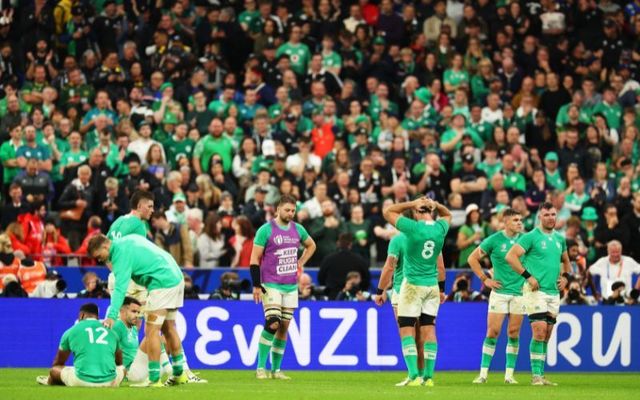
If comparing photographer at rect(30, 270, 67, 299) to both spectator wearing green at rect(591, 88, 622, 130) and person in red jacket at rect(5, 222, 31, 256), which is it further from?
spectator wearing green at rect(591, 88, 622, 130)

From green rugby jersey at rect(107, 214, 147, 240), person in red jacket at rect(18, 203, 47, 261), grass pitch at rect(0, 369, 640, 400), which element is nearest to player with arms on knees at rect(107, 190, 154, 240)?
green rugby jersey at rect(107, 214, 147, 240)

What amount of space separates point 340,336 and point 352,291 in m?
0.83

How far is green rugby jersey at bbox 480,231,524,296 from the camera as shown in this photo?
20.0 meters

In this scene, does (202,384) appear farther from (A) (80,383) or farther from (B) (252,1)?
(B) (252,1)

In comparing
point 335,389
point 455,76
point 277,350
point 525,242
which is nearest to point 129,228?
point 277,350

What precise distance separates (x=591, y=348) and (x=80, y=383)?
9.49 m

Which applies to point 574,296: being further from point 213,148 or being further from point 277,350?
point 213,148

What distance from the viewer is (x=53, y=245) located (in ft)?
84.1

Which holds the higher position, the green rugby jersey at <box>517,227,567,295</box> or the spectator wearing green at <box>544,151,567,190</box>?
the spectator wearing green at <box>544,151,567,190</box>

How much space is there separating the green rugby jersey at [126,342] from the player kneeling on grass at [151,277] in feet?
1.59

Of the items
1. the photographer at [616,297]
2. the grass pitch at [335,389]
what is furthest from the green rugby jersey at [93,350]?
the photographer at [616,297]

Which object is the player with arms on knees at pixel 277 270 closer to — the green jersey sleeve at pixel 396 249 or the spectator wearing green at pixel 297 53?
the green jersey sleeve at pixel 396 249

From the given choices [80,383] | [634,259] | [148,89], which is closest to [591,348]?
[634,259]

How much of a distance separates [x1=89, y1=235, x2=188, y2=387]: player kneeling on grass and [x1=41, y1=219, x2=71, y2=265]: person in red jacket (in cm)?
840
